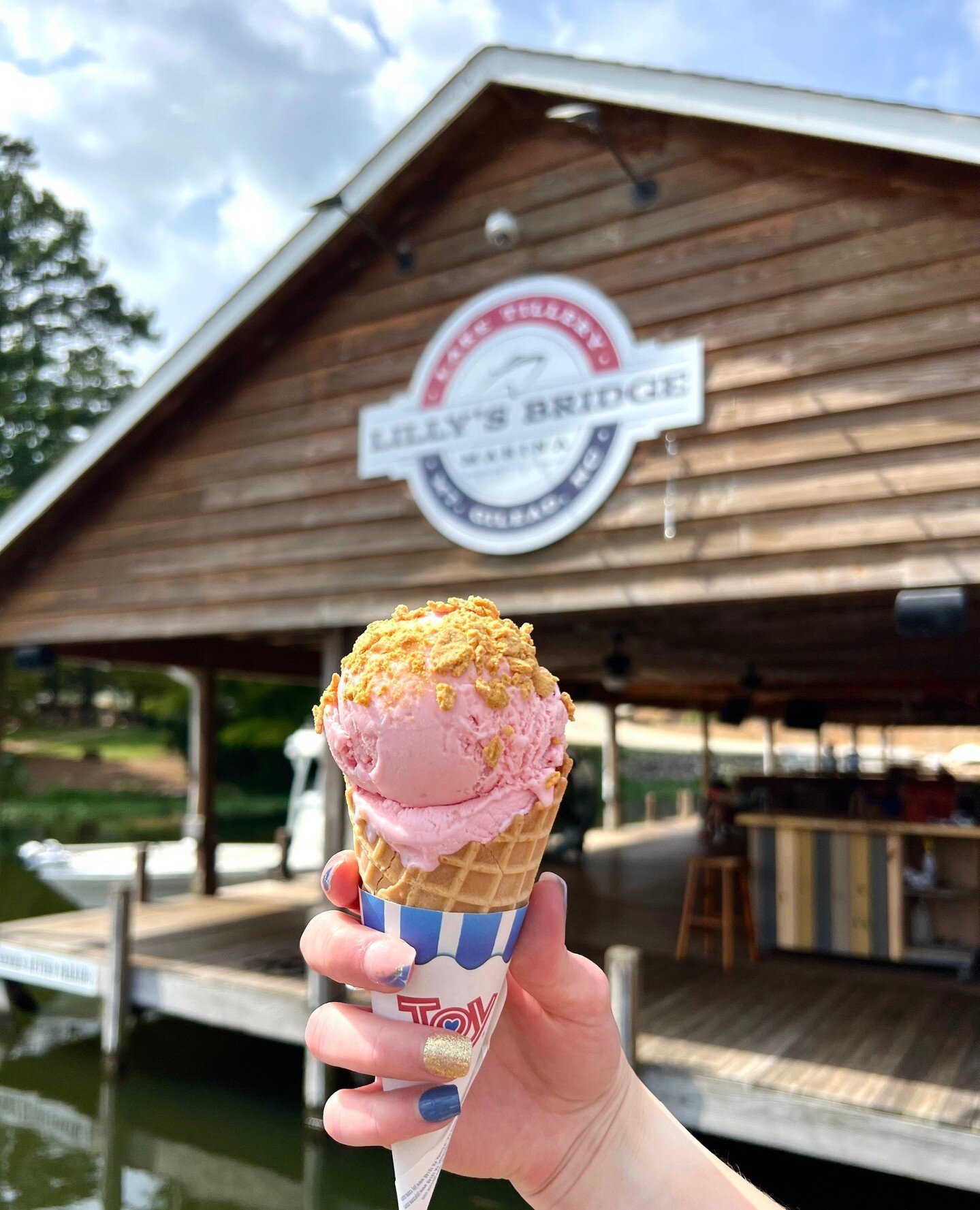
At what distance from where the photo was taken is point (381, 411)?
6152 millimetres

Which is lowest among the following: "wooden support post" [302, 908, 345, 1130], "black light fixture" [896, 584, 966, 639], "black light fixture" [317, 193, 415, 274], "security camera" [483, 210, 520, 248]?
"wooden support post" [302, 908, 345, 1130]

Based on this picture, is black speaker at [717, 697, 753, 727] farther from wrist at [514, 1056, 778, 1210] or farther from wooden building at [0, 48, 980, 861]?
wrist at [514, 1056, 778, 1210]

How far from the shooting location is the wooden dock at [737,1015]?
4.67m

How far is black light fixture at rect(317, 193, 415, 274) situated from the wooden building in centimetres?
3

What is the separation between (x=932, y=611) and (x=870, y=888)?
407cm

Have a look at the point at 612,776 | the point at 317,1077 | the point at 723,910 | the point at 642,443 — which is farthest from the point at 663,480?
the point at 612,776

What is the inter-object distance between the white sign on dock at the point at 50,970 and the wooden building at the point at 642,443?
271cm

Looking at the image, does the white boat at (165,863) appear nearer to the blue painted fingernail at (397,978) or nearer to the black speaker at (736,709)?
the black speaker at (736,709)

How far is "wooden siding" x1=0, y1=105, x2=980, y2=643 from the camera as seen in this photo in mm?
4500

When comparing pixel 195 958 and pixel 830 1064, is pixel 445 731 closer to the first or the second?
pixel 830 1064

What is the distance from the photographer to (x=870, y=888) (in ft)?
24.9

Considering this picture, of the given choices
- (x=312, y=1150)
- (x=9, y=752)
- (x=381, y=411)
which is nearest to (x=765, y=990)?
(x=312, y=1150)

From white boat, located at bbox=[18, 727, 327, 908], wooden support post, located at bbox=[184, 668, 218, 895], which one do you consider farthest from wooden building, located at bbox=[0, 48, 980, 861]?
white boat, located at bbox=[18, 727, 327, 908]

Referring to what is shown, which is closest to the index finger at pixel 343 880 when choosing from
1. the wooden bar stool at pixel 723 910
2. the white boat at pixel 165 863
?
the wooden bar stool at pixel 723 910
